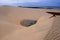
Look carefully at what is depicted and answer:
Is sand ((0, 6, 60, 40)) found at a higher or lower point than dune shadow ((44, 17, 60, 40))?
higher

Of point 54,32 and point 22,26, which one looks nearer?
point 54,32

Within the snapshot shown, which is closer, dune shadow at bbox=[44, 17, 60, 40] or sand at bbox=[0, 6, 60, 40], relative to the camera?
dune shadow at bbox=[44, 17, 60, 40]

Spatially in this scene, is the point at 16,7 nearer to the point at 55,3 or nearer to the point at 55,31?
the point at 55,3

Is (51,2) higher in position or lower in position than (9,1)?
lower

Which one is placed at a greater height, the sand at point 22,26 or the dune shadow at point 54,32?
the sand at point 22,26

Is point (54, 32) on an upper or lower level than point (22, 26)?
lower

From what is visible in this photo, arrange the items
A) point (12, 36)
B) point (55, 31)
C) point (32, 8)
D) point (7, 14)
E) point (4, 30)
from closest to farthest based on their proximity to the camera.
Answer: point (55, 31), point (12, 36), point (4, 30), point (7, 14), point (32, 8)

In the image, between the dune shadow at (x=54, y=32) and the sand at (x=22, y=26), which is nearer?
the dune shadow at (x=54, y=32)

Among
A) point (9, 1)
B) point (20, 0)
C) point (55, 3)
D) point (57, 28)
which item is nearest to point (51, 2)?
point (55, 3)
